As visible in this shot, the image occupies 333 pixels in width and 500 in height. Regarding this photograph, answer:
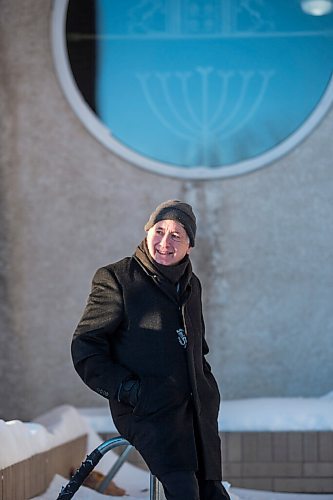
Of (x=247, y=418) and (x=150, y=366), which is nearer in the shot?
(x=150, y=366)

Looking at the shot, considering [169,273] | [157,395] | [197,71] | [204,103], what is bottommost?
[157,395]

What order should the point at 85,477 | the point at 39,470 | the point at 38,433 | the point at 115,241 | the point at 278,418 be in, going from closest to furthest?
1. the point at 85,477
2. the point at 39,470
3. the point at 38,433
4. the point at 278,418
5. the point at 115,241

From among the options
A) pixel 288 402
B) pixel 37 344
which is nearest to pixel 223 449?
pixel 288 402

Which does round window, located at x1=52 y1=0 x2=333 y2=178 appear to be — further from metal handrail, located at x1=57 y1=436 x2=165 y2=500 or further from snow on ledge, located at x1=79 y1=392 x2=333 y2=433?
metal handrail, located at x1=57 y1=436 x2=165 y2=500

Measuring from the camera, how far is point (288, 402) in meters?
6.70

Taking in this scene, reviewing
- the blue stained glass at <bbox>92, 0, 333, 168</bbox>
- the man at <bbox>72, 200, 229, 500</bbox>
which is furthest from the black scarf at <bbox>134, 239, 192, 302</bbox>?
the blue stained glass at <bbox>92, 0, 333, 168</bbox>

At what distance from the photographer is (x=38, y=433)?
5.19 m

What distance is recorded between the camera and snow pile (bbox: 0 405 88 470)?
15.0ft

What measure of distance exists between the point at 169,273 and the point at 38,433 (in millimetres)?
1842

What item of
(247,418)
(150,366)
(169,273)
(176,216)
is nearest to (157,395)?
(150,366)

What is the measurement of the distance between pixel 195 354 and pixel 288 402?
318 centimetres

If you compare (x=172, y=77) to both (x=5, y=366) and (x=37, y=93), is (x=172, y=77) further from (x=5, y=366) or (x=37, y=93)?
(x=5, y=366)

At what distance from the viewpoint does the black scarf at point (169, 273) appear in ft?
12.0

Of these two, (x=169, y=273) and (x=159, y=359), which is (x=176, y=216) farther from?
(x=159, y=359)
